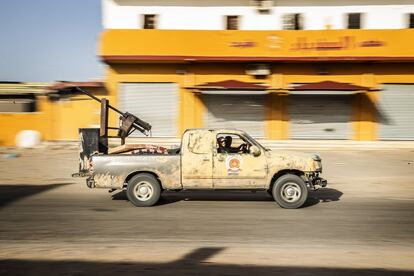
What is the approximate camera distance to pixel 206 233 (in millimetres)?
7797

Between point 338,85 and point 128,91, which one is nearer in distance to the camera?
point 338,85

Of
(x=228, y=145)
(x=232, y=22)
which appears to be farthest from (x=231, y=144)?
(x=232, y=22)

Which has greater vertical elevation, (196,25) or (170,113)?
(196,25)

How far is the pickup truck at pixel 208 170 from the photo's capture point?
32.9 ft

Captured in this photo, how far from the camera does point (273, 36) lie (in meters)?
22.0

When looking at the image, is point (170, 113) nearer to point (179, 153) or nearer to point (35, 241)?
point (179, 153)

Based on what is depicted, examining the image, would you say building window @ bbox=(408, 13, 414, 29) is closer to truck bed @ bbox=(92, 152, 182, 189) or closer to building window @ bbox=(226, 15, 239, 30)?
building window @ bbox=(226, 15, 239, 30)

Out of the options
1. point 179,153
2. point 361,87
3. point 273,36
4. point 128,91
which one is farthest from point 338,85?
point 179,153

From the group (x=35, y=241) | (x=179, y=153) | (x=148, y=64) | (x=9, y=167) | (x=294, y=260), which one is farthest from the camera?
(x=148, y=64)

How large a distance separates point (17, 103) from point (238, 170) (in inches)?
777

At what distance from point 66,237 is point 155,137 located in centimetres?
1539

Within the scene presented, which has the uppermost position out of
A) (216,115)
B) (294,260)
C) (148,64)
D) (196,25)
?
(196,25)

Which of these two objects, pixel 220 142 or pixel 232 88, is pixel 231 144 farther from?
pixel 232 88

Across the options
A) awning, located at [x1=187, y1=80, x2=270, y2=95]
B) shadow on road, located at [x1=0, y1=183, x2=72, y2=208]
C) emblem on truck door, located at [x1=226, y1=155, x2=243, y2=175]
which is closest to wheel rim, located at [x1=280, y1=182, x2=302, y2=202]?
emblem on truck door, located at [x1=226, y1=155, x2=243, y2=175]
